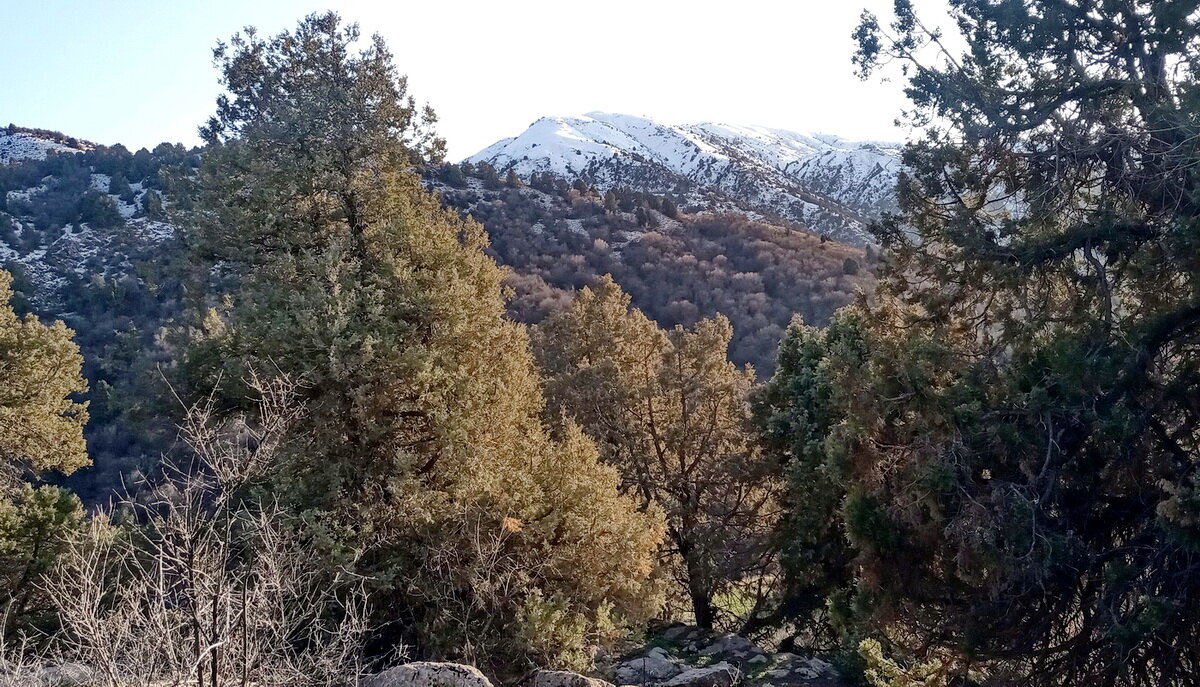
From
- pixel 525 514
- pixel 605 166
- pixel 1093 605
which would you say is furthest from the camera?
pixel 605 166

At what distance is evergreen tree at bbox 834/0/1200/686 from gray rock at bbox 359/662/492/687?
16.0ft

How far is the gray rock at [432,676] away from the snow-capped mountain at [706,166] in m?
64.1

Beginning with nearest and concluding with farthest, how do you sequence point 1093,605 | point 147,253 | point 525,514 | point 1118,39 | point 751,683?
point 1093,605 < point 1118,39 < point 525,514 < point 751,683 < point 147,253

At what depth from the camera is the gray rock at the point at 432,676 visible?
6012mm

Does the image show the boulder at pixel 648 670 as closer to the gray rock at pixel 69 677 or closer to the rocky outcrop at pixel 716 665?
the rocky outcrop at pixel 716 665

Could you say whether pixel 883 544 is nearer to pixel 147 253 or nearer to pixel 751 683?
pixel 751 683

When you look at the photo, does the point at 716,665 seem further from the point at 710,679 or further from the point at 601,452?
the point at 601,452

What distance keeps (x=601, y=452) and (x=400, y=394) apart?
271 inches

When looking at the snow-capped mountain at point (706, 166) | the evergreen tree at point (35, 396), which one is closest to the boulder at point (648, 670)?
the evergreen tree at point (35, 396)

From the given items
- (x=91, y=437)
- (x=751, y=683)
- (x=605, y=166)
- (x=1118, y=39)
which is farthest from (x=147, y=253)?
(x=605, y=166)

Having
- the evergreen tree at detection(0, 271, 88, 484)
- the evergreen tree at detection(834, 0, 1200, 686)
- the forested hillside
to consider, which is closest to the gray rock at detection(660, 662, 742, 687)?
→ the evergreen tree at detection(834, 0, 1200, 686)

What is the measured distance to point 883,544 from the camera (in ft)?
28.2

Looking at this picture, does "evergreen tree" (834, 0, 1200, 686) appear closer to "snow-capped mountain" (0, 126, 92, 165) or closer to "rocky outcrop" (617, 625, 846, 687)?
"rocky outcrop" (617, 625, 846, 687)

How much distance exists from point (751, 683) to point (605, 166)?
8863cm
